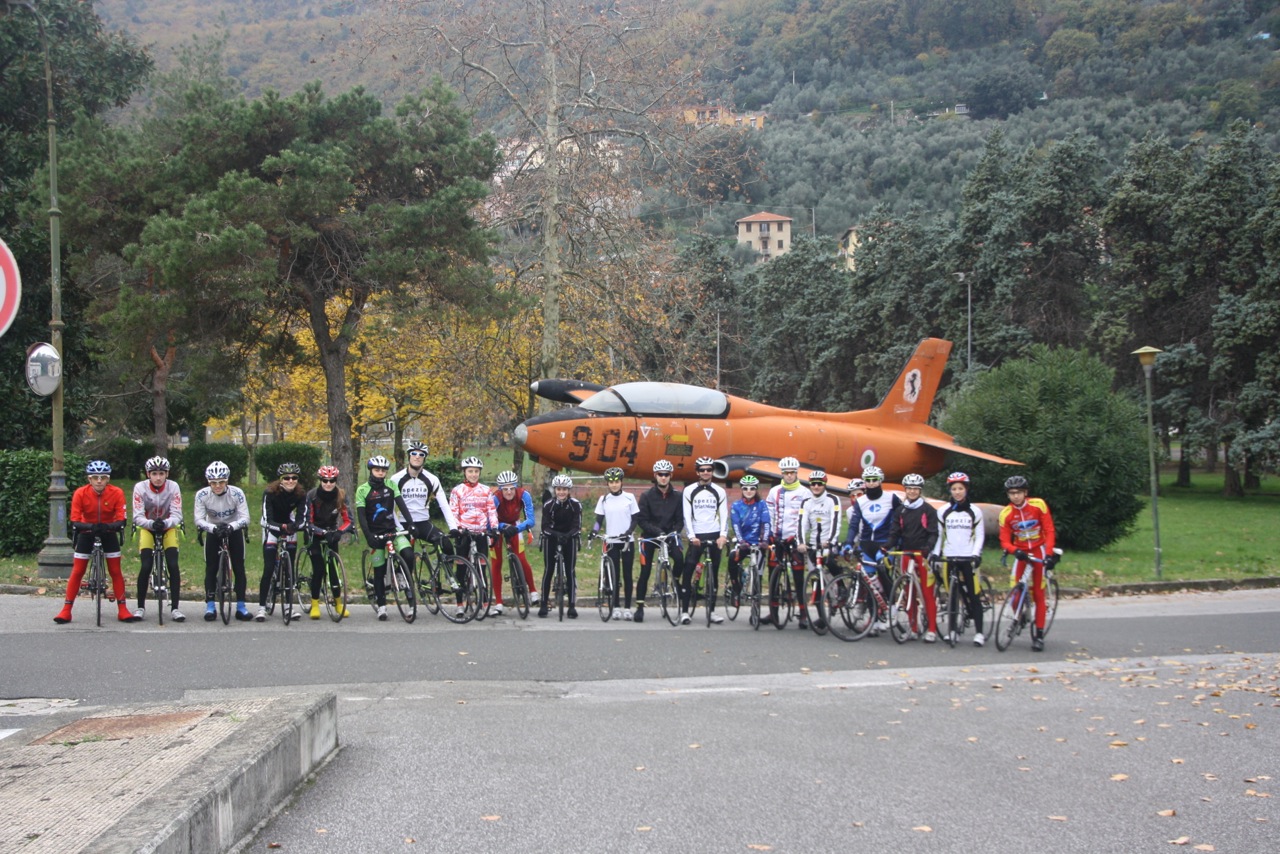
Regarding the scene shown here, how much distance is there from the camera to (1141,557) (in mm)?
24406

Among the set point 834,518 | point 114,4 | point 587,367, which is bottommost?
point 834,518

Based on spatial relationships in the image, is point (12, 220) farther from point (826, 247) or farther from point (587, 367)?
point (826, 247)

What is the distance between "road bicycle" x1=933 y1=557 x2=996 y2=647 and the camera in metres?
13.1

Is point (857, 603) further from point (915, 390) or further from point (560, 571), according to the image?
point (915, 390)

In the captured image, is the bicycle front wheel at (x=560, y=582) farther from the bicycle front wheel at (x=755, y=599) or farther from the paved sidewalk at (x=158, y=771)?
the paved sidewalk at (x=158, y=771)

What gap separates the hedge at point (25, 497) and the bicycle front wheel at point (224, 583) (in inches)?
248

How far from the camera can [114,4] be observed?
9450 cm

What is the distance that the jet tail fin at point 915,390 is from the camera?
86.5 ft

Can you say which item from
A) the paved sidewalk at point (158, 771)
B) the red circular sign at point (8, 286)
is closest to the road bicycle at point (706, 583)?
the paved sidewalk at point (158, 771)

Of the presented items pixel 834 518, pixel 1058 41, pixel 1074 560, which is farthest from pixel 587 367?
pixel 1058 41

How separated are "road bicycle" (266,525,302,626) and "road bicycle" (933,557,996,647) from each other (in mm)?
7507

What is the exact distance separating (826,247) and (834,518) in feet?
213

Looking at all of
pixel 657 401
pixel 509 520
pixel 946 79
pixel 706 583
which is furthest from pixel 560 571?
pixel 946 79

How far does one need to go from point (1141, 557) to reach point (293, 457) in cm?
2983
